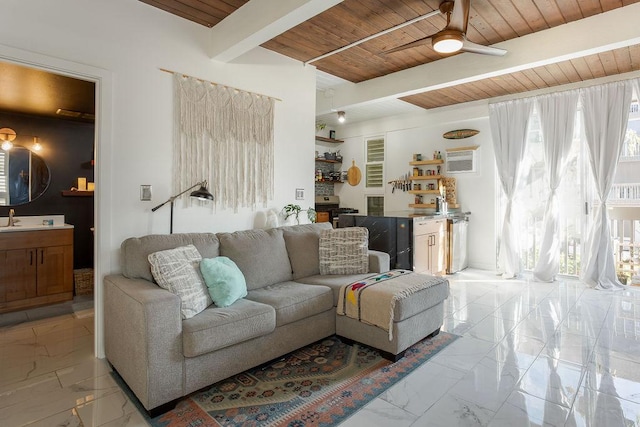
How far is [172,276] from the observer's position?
7.34 ft

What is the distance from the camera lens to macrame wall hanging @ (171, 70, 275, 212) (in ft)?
10.1

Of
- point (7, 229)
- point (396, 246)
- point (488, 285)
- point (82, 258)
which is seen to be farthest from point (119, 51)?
point (488, 285)

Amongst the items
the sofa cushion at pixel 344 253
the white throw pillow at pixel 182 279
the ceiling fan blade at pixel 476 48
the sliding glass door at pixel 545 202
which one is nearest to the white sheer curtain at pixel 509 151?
the sliding glass door at pixel 545 202

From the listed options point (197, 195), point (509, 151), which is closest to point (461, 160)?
point (509, 151)

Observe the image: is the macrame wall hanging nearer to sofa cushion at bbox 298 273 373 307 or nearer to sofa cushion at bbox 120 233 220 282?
sofa cushion at bbox 120 233 220 282

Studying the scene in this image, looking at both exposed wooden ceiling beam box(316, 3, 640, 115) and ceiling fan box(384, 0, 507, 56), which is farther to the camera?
exposed wooden ceiling beam box(316, 3, 640, 115)

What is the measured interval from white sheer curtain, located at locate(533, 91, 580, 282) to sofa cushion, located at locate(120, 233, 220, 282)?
4.53 m

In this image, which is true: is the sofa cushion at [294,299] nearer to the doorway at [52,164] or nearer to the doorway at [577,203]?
the doorway at [52,164]

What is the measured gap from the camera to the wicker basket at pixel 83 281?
14.4ft

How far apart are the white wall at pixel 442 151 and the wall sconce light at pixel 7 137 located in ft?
17.2

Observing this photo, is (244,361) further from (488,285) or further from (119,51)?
(488,285)

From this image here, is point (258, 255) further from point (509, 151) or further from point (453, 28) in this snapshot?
point (509, 151)

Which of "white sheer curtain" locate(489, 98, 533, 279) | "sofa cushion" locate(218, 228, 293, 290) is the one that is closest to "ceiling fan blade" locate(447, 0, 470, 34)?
"sofa cushion" locate(218, 228, 293, 290)

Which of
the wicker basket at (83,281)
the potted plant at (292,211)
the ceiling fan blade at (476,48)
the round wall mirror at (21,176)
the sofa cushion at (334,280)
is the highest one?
the ceiling fan blade at (476,48)
